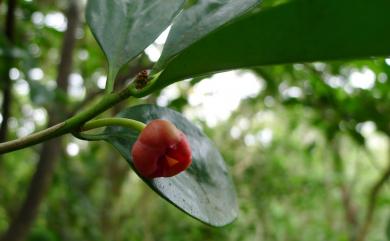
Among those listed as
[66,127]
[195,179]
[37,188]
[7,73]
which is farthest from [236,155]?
[66,127]

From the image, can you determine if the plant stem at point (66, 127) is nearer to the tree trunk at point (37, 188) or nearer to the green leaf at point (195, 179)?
the green leaf at point (195, 179)

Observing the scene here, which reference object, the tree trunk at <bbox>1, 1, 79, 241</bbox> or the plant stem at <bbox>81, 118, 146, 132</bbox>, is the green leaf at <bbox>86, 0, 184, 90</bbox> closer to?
the plant stem at <bbox>81, 118, 146, 132</bbox>

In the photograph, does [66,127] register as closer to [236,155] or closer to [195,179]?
[195,179]

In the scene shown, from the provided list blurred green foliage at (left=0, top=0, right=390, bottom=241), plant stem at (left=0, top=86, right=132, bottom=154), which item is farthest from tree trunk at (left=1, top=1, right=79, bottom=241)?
plant stem at (left=0, top=86, right=132, bottom=154)

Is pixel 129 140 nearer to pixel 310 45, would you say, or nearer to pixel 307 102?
pixel 310 45

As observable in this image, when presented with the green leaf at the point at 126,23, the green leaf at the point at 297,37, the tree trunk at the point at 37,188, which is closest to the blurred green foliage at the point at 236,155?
the tree trunk at the point at 37,188

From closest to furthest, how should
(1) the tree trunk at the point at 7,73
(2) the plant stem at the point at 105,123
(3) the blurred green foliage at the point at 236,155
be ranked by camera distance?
(2) the plant stem at the point at 105,123 < (1) the tree trunk at the point at 7,73 < (3) the blurred green foliage at the point at 236,155
